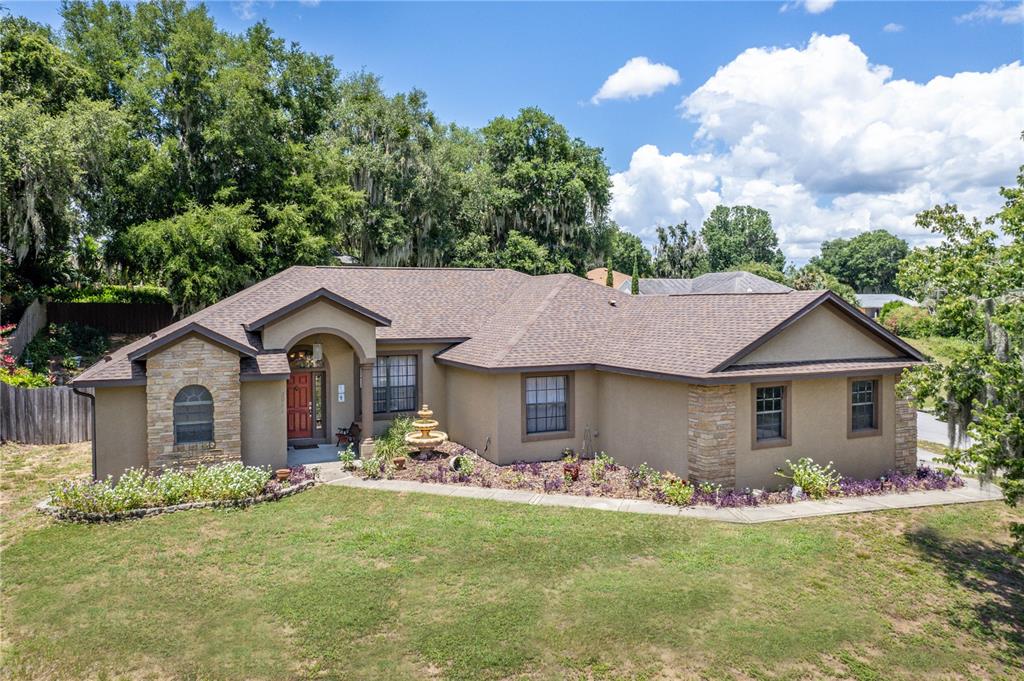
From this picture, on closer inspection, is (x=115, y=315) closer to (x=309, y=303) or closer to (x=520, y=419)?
(x=309, y=303)

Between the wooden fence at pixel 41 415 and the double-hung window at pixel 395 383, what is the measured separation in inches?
309

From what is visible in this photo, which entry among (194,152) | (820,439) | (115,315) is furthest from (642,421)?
(115,315)

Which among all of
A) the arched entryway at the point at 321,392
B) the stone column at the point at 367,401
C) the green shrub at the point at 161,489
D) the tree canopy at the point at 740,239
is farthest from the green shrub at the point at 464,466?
the tree canopy at the point at 740,239

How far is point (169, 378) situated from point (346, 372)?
17.2ft

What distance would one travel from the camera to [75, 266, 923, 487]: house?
13.1m

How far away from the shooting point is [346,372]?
58.1ft

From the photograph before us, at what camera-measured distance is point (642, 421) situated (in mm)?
14508

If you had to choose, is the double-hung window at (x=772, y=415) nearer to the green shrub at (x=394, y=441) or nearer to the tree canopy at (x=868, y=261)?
the green shrub at (x=394, y=441)

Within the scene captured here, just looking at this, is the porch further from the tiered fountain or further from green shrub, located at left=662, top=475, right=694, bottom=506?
green shrub, located at left=662, top=475, right=694, bottom=506

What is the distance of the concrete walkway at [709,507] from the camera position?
11.8 meters

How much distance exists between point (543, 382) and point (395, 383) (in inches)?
189

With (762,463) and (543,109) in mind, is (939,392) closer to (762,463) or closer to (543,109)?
(762,463)

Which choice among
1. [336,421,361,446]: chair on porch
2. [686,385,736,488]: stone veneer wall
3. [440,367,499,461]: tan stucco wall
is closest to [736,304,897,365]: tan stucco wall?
[686,385,736,488]: stone veneer wall

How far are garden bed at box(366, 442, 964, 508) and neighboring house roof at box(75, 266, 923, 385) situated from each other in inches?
92.1
